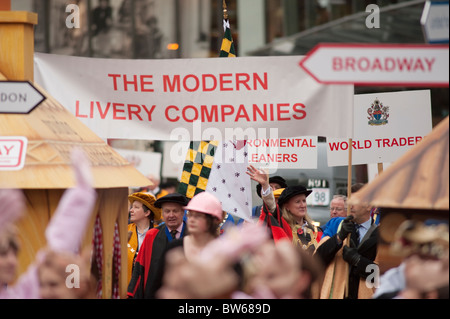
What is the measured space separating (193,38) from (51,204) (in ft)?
73.9

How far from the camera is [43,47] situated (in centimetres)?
2825

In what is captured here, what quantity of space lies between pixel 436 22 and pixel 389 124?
435 centimetres

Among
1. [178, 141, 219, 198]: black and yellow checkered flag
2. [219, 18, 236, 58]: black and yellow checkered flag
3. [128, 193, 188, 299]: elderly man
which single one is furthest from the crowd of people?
[219, 18, 236, 58]: black and yellow checkered flag

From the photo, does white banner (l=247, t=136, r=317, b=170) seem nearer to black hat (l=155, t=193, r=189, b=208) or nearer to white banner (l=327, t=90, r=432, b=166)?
white banner (l=327, t=90, r=432, b=166)

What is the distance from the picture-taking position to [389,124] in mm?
8719

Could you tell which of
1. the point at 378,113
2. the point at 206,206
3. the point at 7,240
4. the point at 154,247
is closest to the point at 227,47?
the point at 378,113

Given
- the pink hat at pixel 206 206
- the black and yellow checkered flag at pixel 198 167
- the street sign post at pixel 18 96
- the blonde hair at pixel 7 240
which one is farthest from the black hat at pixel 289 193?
the blonde hair at pixel 7 240

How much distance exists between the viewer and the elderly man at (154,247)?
636 cm

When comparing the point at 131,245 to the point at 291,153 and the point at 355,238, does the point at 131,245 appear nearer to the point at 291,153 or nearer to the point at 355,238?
the point at 291,153

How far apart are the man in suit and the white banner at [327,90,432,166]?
85.9 inches

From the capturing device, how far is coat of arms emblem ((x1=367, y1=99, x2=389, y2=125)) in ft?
28.8

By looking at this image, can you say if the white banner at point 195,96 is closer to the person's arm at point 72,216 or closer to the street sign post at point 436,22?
the street sign post at point 436,22

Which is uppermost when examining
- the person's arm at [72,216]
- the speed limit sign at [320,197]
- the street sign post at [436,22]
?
the street sign post at [436,22]
